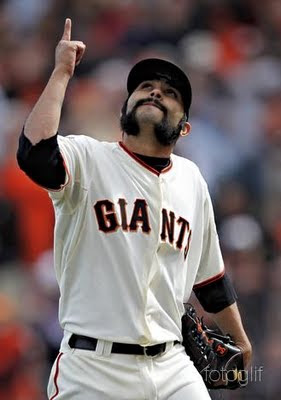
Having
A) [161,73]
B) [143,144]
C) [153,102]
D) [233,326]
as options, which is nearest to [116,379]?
[233,326]

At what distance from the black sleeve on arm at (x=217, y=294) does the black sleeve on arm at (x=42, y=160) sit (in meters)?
1.02

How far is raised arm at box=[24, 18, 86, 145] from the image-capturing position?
338cm

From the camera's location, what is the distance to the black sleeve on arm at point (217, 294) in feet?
13.7

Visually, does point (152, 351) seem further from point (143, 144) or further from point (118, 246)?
point (143, 144)

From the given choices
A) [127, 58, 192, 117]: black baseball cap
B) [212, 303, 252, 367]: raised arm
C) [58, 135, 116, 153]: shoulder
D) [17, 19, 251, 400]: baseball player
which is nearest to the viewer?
[17, 19, 251, 400]: baseball player

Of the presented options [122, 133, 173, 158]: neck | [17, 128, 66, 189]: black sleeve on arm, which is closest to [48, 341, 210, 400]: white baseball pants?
[17, 128, 66, 189]: black sleeve on arm

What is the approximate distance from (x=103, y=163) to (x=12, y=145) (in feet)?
11.5

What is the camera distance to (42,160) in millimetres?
3393

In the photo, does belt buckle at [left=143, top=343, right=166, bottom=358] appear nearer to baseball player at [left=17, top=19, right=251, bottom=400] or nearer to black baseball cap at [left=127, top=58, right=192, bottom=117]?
baseball player at [left=17, top=19, right=251, bottom=400]

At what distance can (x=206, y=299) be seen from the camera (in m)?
4.21

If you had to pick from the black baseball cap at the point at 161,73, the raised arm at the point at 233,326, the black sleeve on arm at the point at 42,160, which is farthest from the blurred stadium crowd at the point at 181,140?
the black sleeve on arm at the point at 42,160

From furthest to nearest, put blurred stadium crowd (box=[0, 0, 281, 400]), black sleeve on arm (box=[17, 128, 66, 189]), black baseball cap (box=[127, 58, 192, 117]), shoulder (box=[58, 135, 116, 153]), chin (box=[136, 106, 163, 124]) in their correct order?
blurred stadium crowd (box=[0, 0, 281, 400]) < black baseball cap (box=[127, 58, 192, 117]) < chin (box=[136, 106, 163, 124]) < shoulder (box=[58, 135, 116, 153]) < black sleeve on arm (box=[17, 128, 66, 189])

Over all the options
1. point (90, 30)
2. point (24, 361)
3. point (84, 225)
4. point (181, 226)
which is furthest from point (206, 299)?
point (90, 30)

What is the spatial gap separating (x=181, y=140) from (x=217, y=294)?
10.3 feet
